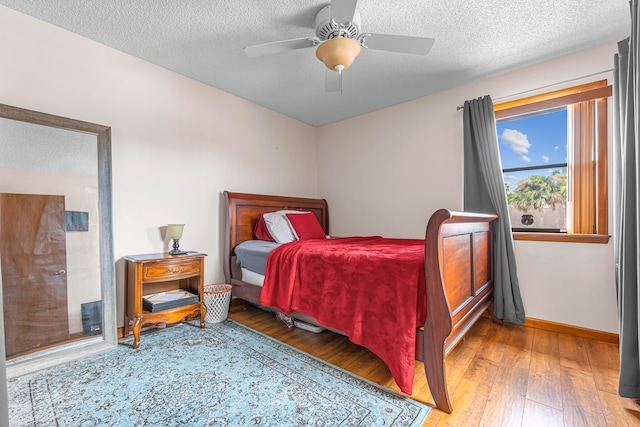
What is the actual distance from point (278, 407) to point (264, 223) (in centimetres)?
200

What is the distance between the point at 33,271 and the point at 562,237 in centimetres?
428

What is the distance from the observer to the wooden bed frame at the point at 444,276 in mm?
1495

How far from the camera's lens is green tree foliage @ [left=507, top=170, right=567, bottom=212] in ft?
8.89

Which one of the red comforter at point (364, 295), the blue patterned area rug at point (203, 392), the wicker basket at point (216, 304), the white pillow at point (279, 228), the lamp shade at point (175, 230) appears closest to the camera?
the blue patterned area rug at point (203, 392)

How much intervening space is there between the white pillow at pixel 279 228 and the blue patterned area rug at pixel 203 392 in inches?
45.3

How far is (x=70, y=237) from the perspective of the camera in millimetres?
2162

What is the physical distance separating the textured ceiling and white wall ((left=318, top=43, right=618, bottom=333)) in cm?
19

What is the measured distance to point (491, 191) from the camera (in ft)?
9.02

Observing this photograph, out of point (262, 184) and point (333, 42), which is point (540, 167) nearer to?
point (333, 42)

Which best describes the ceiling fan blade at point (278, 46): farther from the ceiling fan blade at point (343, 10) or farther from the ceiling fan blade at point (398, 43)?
the ceiling fan blade at point (398, 43)

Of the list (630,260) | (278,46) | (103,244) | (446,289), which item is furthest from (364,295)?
(103,244)

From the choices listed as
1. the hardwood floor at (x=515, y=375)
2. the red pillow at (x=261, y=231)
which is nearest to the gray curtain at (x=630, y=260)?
the hardwood floor at (x=515, y=375)

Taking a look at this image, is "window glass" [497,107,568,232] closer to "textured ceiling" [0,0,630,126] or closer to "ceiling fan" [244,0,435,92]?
"textured ceiling" [0,0,630,126]

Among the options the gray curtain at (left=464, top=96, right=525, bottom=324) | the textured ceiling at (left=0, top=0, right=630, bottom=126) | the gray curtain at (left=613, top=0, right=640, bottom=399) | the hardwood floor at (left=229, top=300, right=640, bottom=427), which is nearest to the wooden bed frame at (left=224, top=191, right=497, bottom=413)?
the gray curtain at (left=464, top=96, right=525, bottom=324)
